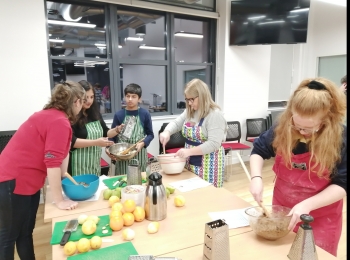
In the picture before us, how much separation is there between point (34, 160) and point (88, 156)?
832 millimetres

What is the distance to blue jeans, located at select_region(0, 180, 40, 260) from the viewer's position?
147 centimetres

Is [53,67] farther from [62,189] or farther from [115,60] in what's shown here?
[62,189]

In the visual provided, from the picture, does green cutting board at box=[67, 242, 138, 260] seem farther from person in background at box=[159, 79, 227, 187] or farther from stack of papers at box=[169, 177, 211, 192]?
person in background at box=[159, 79, 227, 187]

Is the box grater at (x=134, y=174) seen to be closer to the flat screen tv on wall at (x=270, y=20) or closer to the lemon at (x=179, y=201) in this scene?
the lemon at (x=179, y=201)

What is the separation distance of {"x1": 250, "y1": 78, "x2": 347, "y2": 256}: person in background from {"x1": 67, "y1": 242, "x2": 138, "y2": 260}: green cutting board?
2.07 feet

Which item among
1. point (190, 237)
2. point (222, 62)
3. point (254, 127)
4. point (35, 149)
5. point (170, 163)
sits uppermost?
point (222, 62)

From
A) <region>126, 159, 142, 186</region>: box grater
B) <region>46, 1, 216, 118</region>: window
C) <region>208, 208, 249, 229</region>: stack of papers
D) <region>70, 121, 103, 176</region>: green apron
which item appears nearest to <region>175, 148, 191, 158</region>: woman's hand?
<region>126, 159, 142, 186</region>: box grater

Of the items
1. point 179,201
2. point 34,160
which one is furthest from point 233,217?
point 34,160

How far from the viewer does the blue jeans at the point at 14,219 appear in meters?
1.47

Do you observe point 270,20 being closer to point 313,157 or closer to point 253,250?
point 313,157

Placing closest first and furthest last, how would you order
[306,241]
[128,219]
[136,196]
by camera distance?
[306,241]
[128,219]
[136,196]

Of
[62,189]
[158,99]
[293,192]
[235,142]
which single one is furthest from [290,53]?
[62,189]

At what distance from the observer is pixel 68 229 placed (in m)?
1.21

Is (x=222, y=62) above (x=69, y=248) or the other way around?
above
